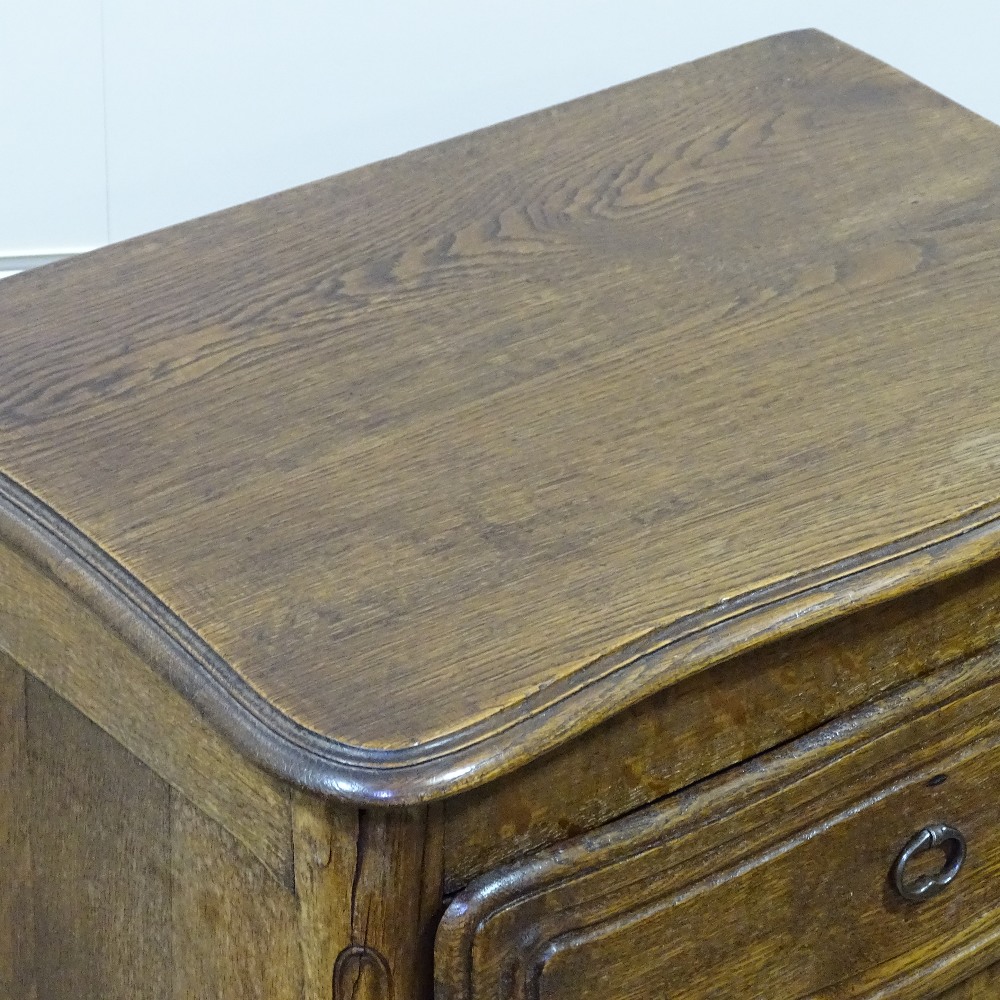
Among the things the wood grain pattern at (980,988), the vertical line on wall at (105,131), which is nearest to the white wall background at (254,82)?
the vertical line on wall at (105,131)

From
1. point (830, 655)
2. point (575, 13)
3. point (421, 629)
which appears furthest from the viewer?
point (575, 13)

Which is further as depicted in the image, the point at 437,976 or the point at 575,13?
the point at 575,13

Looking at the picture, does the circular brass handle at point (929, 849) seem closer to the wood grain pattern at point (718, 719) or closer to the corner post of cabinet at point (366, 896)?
the wood grain pattern at point (718, 719)

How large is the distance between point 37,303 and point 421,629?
39 centimetres

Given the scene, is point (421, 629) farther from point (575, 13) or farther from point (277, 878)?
point (575, 13)

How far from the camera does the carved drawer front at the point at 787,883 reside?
0.75 metres

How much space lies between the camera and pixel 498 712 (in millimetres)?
669

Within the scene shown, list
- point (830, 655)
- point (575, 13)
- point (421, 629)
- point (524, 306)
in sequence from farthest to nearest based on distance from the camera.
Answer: point (575, 13) < point (524, 306) < point (830, 655) < point (421, 629)

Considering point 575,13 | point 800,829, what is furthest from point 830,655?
point 575,13

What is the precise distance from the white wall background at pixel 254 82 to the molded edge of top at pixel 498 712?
2.00 feet

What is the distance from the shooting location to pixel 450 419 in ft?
2.79

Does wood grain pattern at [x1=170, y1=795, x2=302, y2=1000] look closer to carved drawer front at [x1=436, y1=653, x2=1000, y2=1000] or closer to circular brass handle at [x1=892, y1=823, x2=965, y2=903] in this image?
carved drawer front at [x1=436, y1=653, x2=1000, y2=1000]

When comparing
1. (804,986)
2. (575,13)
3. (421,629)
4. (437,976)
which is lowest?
(804,986)

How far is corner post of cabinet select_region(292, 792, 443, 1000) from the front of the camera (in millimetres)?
686
